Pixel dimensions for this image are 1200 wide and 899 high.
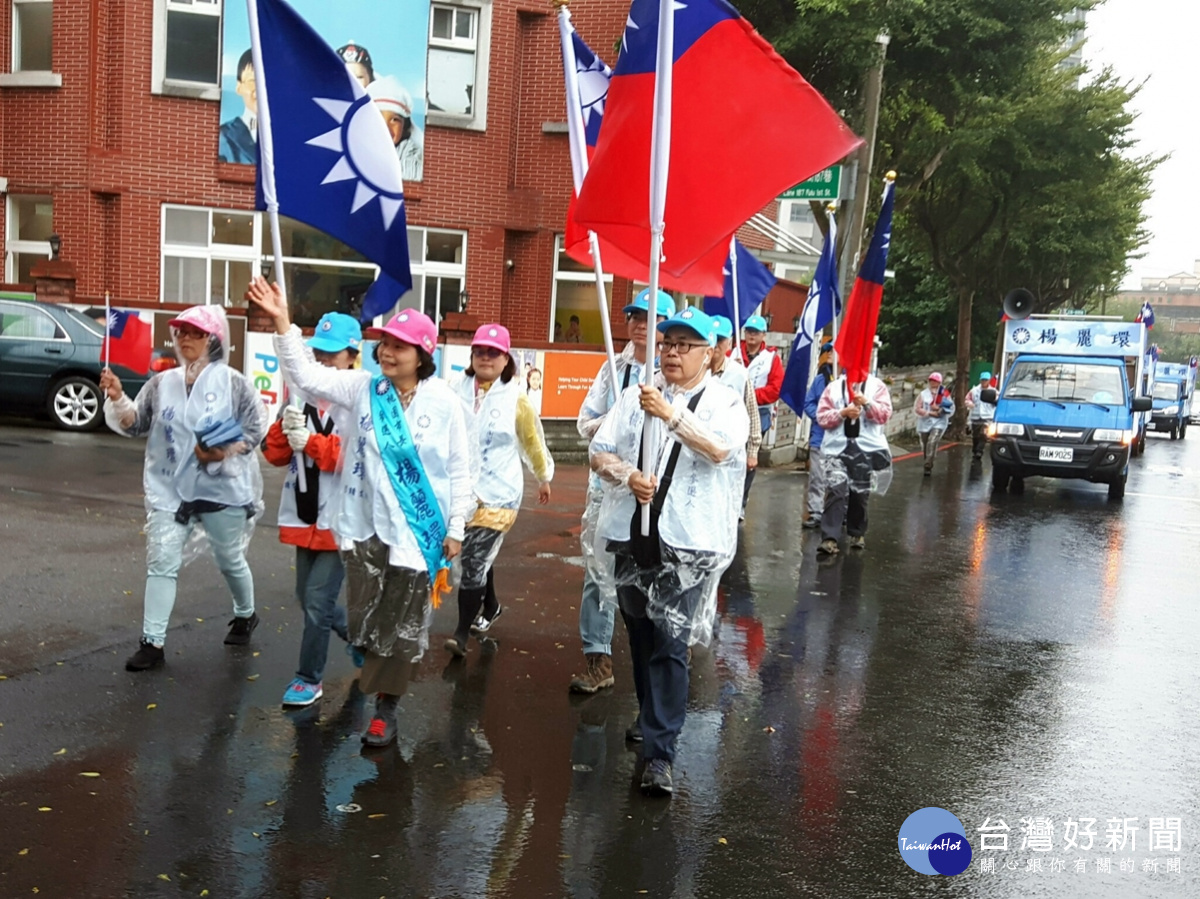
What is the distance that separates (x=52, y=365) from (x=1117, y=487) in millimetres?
14289

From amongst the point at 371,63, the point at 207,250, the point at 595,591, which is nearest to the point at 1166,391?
the point at 371,63

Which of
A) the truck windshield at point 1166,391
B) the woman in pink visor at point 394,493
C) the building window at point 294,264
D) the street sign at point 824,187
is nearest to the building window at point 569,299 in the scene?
the building window at point 294,264

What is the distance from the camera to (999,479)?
1706 cm

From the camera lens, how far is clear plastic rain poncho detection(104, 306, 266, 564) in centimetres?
592

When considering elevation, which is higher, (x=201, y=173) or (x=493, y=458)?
(x=201, y=173)

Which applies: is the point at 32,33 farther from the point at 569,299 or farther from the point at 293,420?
the point at 293,420

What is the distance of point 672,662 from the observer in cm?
482

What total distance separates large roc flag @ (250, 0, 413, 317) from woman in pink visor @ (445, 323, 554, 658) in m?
0.97

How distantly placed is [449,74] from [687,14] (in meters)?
15.2

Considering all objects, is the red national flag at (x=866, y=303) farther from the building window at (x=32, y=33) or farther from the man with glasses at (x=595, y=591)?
the building window at (x=32, y=33)

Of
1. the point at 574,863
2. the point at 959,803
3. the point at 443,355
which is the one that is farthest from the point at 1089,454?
the point at 574,863

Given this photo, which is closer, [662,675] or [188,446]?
[662,675]

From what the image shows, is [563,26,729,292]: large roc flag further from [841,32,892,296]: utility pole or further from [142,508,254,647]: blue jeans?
[841,32,892,296]: utility pole

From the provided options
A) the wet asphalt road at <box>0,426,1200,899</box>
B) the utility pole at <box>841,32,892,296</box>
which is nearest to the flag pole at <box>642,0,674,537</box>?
the wet asphalt road at <box>0,426,1200,899</box>
